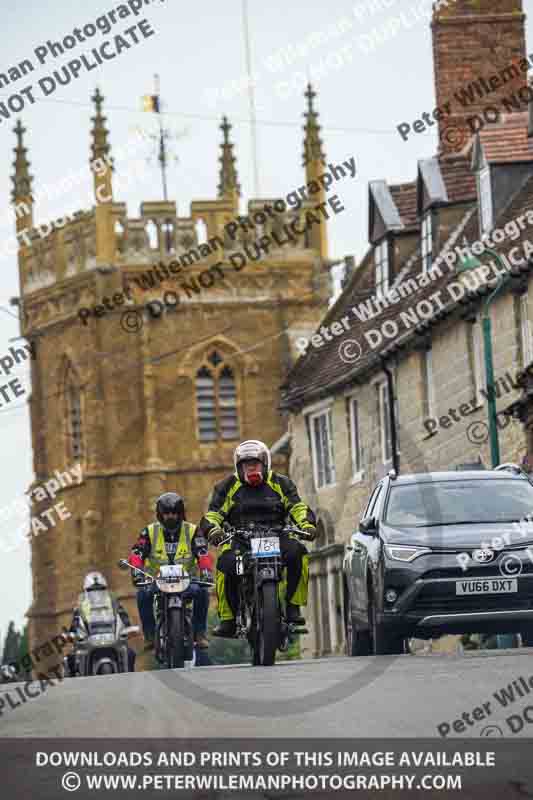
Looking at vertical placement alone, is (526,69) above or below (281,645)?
above

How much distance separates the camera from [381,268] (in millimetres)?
48875

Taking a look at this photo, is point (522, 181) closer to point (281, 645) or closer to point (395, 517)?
point (395, 517)

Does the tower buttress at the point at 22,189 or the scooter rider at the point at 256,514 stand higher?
the tower buttress at the point at 22,189

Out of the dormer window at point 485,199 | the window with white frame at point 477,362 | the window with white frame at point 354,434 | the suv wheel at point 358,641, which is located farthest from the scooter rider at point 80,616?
the window with white frame at point 354,434

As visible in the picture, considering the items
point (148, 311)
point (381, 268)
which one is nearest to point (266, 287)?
point (148, 311)

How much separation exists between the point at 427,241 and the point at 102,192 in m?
46.2

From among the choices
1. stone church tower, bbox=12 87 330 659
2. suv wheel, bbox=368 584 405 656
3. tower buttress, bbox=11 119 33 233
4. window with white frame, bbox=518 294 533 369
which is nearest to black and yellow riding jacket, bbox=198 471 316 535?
suv wheel, bbox=368 584 405 656

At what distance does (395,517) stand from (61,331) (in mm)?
69864

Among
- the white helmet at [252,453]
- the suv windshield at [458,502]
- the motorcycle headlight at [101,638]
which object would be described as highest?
the white helmet at [252,453]

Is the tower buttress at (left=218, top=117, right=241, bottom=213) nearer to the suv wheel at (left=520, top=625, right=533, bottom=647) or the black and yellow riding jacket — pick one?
the suv wheel at (left=520, top=625, right=533, bottom=647)

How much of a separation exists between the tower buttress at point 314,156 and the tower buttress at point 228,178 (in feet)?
8.96

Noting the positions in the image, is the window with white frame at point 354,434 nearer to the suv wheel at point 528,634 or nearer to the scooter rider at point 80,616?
the scooter rider at point 80,616

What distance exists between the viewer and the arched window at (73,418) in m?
89.8

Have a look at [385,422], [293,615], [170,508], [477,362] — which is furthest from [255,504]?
[385,422]
